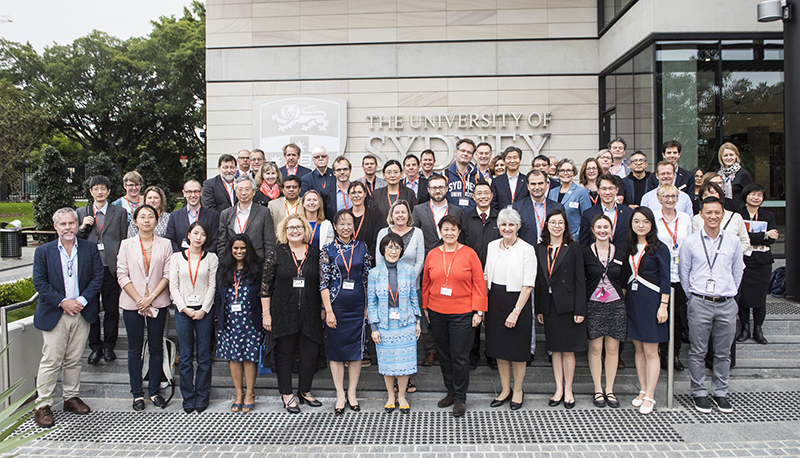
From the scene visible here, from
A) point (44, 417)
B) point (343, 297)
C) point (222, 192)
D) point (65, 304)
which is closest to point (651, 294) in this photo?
point (343, 297)

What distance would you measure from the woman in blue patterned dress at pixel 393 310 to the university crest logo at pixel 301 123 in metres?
7.03

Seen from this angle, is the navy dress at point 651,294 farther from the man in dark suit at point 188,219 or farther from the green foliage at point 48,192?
the green foliage at point 48,192

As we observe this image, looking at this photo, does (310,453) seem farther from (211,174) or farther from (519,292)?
(211,174)

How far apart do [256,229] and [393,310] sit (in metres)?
1.91

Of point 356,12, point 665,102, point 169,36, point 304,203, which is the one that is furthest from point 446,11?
point 169,36

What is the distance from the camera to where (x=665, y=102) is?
8719 millimetres

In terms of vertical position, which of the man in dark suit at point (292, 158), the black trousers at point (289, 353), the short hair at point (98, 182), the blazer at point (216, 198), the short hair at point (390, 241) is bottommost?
the black trousers at point (289, 353)

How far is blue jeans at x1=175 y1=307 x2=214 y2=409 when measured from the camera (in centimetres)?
488

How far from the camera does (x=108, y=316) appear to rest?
5625 mm

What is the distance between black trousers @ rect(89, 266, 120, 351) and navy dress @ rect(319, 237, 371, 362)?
8.94ft

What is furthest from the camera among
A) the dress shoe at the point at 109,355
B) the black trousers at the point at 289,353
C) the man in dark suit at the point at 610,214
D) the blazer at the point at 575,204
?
the blazer at the point at 575,204

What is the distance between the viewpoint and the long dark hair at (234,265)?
190 inches

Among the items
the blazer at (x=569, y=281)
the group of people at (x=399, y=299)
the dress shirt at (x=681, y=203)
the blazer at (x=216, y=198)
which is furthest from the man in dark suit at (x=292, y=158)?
the dress shirt at (x=681, y=203)

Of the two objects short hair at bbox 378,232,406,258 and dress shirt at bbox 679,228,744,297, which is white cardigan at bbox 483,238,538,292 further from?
dress shirt at bbox 679,228,744,297
